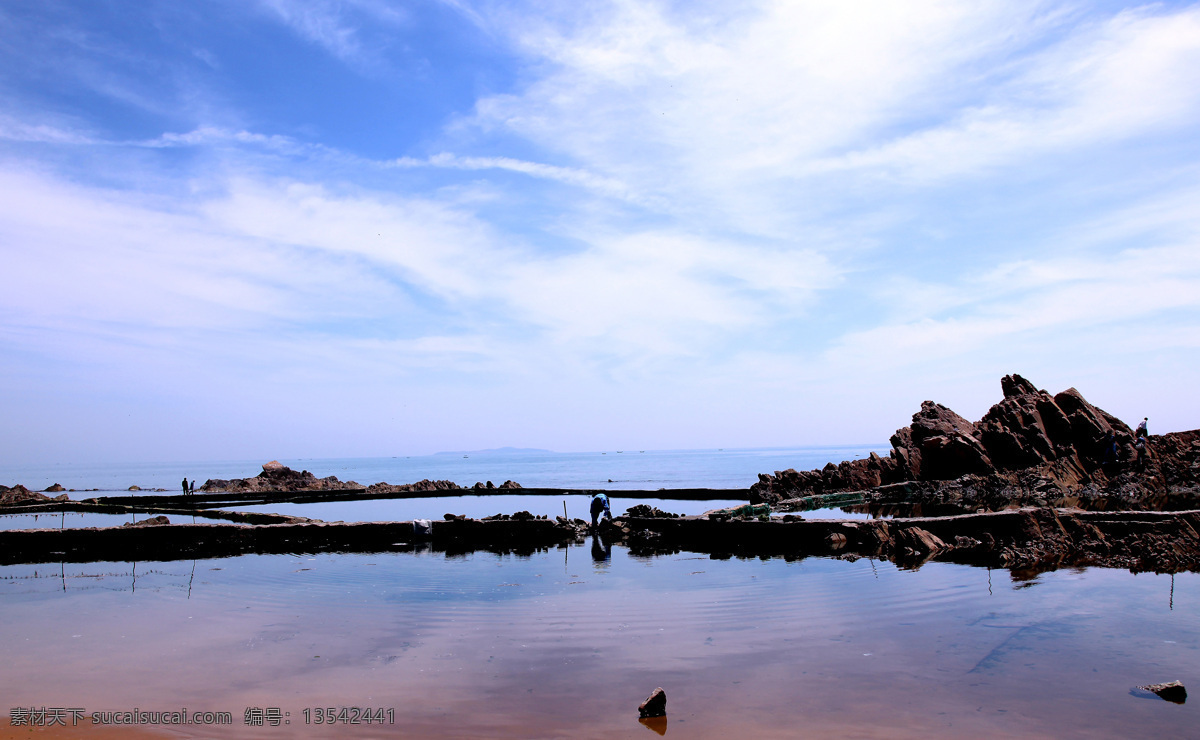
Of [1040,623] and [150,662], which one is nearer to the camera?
[150,662]

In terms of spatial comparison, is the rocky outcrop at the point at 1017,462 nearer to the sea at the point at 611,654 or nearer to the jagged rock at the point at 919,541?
the jagged rock at the point at 919,541

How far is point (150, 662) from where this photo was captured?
10328 mm

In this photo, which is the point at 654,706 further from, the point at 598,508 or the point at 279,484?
the point at 279,484

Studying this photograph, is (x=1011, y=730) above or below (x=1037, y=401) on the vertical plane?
below

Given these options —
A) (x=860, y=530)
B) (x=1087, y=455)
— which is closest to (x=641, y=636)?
(x=860, y=530)

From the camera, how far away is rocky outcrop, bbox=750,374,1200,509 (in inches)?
1363

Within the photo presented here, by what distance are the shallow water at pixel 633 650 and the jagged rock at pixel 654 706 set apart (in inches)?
6.9

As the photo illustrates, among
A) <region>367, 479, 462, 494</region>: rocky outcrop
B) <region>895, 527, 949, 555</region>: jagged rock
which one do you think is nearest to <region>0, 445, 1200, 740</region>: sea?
<region>895, 527, 949, 555</region>: jagged rock

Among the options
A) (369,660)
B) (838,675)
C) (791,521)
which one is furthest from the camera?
(791,521)

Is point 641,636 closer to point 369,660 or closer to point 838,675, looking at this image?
point 838,675

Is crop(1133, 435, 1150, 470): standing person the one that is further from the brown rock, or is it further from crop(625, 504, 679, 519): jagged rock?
the brown rock

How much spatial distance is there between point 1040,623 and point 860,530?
29.1ft

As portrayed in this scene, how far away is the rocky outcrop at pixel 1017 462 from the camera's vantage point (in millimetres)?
34625

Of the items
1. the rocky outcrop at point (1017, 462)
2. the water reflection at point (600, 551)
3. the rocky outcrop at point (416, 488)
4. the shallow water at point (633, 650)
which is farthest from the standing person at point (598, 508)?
the rocky outcrop at point (416, 488)
